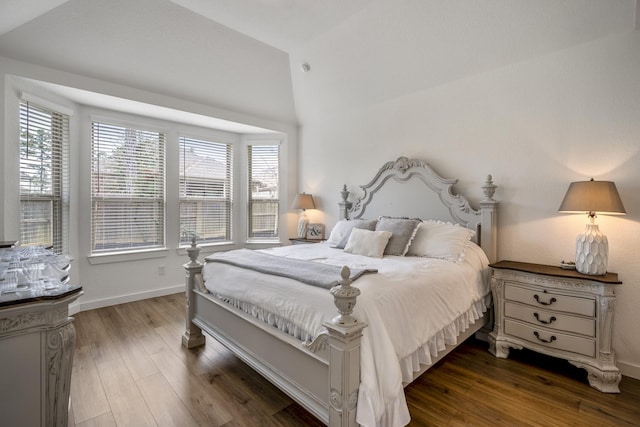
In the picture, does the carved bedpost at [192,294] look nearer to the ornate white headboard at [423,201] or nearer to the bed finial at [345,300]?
the bed finial at [345,300]

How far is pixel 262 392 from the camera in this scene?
79.5 inches

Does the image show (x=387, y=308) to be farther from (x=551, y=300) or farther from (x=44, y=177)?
(x=44, y=177)

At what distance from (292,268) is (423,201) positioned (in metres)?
1.96

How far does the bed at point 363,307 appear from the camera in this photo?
138 cm

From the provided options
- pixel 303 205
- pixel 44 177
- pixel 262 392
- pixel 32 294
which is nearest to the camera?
pixel 32 294

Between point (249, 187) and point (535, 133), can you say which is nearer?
point (535, 133)

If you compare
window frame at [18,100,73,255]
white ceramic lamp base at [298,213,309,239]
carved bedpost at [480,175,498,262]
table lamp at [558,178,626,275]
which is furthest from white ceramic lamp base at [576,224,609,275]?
window frame at [18,100,73,255]

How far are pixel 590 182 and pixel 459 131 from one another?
4.26 feet

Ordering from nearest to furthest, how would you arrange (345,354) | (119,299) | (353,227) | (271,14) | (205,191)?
1. (345,354)
2. (271,14)
3. (353,227)
4. (119,299)
5. (205,191)

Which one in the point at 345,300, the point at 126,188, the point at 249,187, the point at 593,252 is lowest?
the point at 345,300

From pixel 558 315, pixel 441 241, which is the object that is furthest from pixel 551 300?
pixel 441 241

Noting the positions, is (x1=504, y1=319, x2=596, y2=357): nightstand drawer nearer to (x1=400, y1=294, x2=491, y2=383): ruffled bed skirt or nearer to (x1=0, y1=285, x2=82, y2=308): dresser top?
(x1=400, y1=294, x2=491, y2=383): ruffled bed skirt

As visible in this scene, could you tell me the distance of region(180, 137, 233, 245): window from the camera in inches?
176

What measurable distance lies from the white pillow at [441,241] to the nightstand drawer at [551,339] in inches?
27.8
